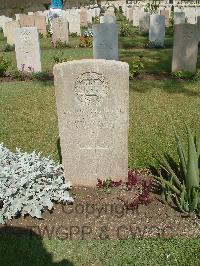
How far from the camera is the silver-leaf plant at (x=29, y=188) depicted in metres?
4.14

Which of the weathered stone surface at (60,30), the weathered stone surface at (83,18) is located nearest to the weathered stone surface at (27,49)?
the weathered stone surface at (60,30)

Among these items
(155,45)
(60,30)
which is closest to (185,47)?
(155,45)

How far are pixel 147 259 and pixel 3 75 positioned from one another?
828cm

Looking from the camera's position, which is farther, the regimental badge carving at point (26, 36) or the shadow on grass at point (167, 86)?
the regimental badge carving at point (26, 36)

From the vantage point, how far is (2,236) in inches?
158

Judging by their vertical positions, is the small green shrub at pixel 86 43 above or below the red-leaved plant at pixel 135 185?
above

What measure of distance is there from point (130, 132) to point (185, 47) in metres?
4.52

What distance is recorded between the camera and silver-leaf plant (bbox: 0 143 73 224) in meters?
4.14

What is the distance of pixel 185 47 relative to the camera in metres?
10.2

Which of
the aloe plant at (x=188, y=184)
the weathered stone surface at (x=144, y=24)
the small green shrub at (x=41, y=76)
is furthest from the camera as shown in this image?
the weathered stone surface at (x=144, y=24)

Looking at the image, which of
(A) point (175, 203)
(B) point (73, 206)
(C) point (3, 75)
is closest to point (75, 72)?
(B) point (73, 206)

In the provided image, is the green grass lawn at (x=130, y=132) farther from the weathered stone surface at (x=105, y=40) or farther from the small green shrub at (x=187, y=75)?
the weathered stone surface at (x=105, y=40)

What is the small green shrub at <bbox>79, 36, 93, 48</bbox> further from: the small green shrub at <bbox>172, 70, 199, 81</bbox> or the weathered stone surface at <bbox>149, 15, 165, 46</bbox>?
the small green shrub at <bbox>172, 70, 199, 81</bbox>

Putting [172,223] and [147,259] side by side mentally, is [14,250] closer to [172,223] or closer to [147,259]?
[147,259]
